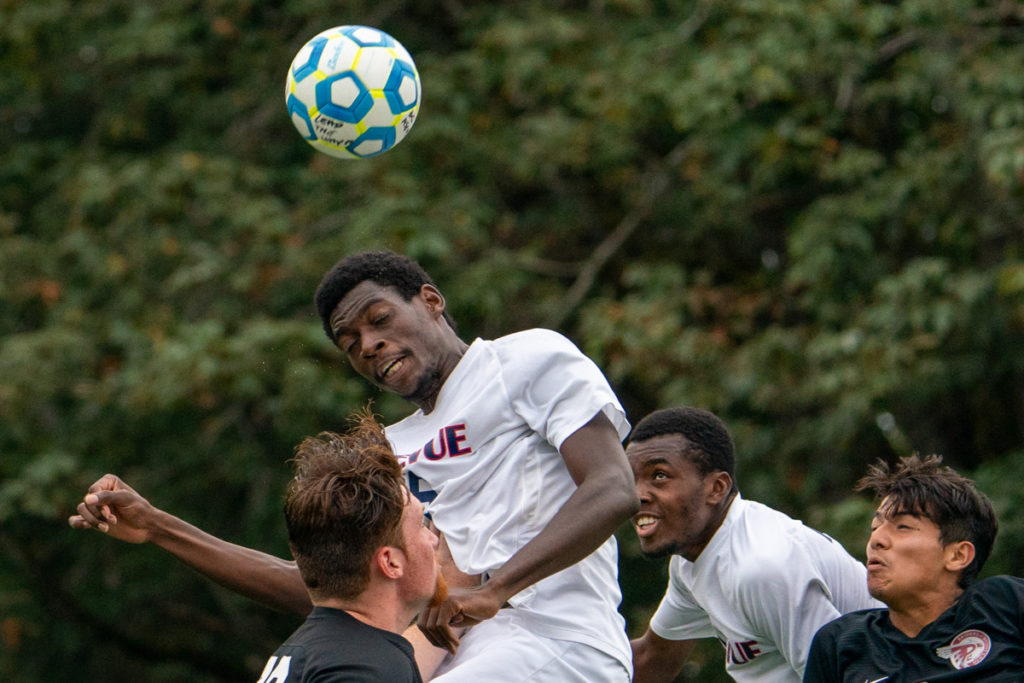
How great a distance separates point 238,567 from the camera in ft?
14.9

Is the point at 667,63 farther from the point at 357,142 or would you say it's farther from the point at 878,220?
the point at 357,142

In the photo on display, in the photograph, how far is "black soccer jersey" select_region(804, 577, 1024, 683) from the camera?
13.8ft

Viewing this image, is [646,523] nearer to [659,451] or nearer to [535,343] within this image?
[659,451]

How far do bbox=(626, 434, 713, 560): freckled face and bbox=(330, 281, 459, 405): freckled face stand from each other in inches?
34.8

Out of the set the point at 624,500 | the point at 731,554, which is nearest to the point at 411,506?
the point at 624,500

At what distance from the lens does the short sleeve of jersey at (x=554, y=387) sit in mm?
4223

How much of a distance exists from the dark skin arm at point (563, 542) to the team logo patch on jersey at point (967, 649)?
109cm

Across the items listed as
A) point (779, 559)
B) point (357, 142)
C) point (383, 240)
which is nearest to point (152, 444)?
point (383, 240)

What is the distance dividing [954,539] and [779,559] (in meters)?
0.59

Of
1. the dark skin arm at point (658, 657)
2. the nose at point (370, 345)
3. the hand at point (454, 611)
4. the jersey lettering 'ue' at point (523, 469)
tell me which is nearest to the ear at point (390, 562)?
the hand at point (454, 611)

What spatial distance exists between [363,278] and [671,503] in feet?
4.43

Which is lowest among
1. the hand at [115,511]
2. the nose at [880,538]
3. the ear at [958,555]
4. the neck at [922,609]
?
the hand at [115,511]

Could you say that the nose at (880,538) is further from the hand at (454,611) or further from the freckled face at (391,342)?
the freckled face at (391,342)

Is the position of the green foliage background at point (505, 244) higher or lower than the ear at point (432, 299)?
lower
